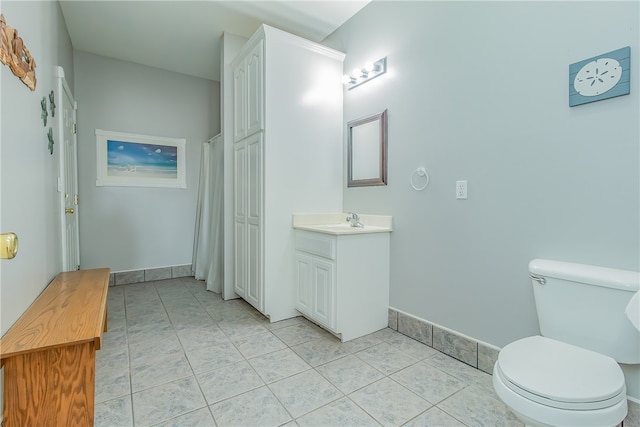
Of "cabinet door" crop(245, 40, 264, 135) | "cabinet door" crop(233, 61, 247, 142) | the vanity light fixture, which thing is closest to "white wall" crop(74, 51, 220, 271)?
"cabinet door" crop(233, 61, 247, 142)

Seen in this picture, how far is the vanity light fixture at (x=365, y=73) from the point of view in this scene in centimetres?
241

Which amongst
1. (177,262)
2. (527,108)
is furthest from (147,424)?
(177,262)

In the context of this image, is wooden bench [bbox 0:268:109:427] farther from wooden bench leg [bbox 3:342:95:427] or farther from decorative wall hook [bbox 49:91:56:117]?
decorative wall hook [bbox 49:91:56:117]

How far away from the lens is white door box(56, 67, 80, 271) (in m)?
2.38

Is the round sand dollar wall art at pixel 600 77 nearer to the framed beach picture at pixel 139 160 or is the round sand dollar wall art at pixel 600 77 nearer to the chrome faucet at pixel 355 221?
the chrome faucet at pixel 355 221

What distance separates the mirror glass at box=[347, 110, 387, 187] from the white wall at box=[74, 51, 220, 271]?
7.33 ft

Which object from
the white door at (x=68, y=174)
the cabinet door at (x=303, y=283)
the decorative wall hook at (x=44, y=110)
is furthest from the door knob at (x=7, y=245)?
the white door at (x=68, y=174)

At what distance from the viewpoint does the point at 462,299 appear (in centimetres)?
189

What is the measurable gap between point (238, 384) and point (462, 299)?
4.59ft

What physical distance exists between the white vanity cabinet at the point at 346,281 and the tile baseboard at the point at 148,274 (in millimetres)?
2169

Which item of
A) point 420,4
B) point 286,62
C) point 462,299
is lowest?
point 462,299

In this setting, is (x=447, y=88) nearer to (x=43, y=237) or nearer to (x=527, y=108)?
(x=527, y=108)

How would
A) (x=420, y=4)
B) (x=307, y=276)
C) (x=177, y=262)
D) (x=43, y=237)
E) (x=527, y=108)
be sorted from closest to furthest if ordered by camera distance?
(x=527, y=108), (x=43, y=237), (x=420, y=4), (x=307, y=276), (x=177, y=262)

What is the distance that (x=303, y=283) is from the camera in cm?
248
